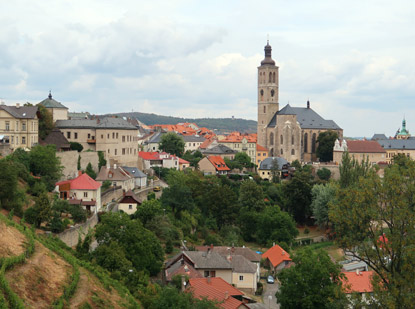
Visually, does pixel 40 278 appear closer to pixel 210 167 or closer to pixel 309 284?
pixel 309 284

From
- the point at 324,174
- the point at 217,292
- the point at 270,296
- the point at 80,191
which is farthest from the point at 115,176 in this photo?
the point at 324,174

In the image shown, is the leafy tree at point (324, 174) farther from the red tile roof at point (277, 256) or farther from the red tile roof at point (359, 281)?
the red tile roof at point (359, 281)

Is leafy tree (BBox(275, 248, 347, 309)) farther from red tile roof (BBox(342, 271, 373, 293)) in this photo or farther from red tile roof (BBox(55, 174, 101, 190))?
red tile roof (BBox(55, 174, 101, 190))

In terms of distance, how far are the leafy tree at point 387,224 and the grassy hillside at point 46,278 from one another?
1045 centimetres

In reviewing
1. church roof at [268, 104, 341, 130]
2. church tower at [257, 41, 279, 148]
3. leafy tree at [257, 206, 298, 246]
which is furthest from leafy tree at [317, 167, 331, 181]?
leafy tree at [257, 206, 298, 246]

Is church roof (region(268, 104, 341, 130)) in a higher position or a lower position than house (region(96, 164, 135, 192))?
higher

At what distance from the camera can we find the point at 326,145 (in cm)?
9062

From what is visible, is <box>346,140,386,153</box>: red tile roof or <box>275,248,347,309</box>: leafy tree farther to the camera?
<box>346,140,386,153</box>: red tile roof

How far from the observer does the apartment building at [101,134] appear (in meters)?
56.1

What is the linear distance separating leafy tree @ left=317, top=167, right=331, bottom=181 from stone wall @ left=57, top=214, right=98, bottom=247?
48913mm

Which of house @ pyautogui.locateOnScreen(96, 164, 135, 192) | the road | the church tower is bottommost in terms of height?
the road

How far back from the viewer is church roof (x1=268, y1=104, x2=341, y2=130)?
96.9 meters

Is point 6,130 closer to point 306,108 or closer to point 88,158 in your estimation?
point 88,158

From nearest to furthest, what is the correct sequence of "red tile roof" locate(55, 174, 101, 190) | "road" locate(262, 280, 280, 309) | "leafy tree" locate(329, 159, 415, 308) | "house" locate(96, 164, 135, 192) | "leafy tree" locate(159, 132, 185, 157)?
1. "leafy tree" locate(329, 159, 415, 308)
2. "road" locate(262, 280, 280, 309)
3. "red tile roof" locate(55, 174, 101, 190)
4. "house" locate(96, 164, 135, 192)
5. "leafy tree" locate(159, 132, 185, 157)
